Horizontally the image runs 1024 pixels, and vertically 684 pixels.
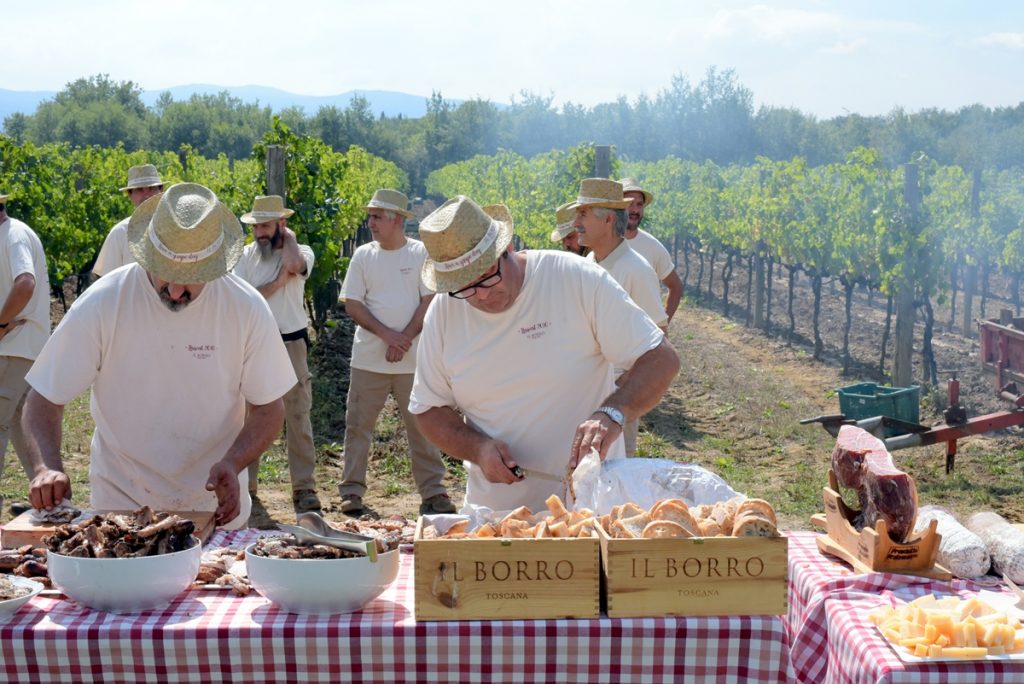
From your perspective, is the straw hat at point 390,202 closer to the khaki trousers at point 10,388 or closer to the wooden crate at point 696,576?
the khaki trousers at point 10,388

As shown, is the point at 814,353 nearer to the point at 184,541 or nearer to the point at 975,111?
the point at 184,541

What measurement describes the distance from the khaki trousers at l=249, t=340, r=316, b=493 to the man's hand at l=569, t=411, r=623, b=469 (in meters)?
4.78

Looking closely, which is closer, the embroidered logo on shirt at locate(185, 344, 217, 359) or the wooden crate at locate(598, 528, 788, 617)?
the wooden crate at locate(598, 528, 788, 617)

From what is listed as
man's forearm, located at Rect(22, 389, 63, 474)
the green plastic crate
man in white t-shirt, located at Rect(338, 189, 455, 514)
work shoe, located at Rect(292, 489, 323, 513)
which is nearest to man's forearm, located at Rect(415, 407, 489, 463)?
man's forearm, located at Rect(22, 389, 63, 474)

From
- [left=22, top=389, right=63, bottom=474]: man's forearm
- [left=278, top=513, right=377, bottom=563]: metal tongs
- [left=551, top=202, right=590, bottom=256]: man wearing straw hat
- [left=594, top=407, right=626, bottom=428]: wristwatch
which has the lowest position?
[left=278, top=513, right=377, bottom=563]: metal tongs

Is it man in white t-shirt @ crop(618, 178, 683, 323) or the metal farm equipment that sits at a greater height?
man in white t-shirt @ crop(618, 178, 683, 323)

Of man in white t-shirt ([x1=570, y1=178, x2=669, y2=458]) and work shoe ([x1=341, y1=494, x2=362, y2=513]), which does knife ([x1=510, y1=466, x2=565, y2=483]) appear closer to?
man in white t-shirt ([x1=570, y1=178, x2=669, y2=458])

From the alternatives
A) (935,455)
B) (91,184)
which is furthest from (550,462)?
(91,184)

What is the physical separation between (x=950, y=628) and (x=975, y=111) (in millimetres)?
72389

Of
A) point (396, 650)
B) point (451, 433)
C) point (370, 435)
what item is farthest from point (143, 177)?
point (396, 650)

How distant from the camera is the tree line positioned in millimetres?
67812

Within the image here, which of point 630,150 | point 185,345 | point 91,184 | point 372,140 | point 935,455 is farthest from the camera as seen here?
point 630,150

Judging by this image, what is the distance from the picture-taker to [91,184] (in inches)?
746

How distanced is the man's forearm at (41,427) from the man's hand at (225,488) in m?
0.54
